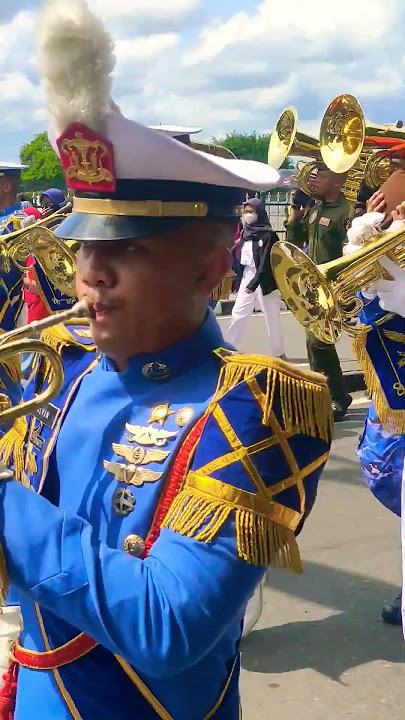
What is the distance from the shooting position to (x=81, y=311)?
1.43 meters

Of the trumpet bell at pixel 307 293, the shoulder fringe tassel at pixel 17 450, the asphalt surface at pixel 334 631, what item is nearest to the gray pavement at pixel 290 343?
the asphalt surface at pixel 334 631

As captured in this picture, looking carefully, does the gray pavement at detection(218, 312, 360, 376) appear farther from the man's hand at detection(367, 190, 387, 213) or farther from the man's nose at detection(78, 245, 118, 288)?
the man's nose at detection(78, 245, 118, 288)

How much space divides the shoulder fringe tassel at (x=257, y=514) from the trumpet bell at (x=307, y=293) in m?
1.88

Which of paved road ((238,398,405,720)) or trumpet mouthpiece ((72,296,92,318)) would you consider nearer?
trumpet mouthpiece ((72,296,92,318))

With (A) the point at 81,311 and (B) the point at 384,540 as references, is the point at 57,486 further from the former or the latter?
(B) the point at 384,540

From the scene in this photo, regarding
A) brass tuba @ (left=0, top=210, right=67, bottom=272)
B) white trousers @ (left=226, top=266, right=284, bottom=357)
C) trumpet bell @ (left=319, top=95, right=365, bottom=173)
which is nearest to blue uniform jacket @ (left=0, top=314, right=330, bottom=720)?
trumpet bell @ (left=319, top=95, right=365, bottom=173)

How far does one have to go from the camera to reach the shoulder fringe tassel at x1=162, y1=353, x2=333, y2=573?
A: 4.33 ft

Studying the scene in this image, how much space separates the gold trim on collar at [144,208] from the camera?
4.66 ft

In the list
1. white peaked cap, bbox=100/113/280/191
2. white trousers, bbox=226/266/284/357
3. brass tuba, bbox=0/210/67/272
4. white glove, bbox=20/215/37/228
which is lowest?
white trousers, bbox=226/266/284/357

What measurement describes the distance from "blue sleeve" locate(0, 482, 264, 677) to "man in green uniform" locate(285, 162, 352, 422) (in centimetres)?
510

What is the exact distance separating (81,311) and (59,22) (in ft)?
1.34

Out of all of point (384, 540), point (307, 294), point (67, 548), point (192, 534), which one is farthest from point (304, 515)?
point (384, 540)

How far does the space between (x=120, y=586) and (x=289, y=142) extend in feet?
11.6

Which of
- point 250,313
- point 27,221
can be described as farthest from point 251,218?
point 27,221
